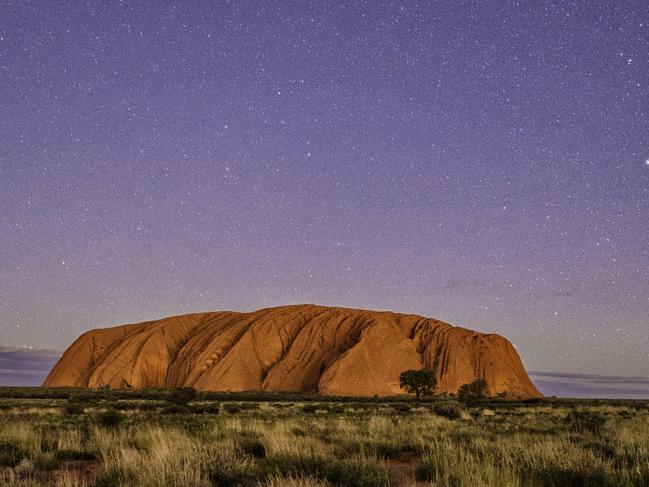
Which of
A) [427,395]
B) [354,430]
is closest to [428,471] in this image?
[354,430]

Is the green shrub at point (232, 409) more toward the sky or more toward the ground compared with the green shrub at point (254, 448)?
more toward the ground

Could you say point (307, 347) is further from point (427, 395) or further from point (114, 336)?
point (114, 336)

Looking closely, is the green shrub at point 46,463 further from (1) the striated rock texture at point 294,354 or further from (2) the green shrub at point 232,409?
(1) the striated rock texture at point 294,354

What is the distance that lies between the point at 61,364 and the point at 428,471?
386 ft

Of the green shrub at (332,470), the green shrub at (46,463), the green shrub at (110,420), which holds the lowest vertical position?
the green shrub at (110,420)

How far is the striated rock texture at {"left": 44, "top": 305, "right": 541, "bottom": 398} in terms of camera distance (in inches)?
3585

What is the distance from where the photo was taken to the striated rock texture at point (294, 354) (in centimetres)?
9106

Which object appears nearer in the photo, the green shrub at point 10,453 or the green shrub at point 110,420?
the green shrub at point 10,453

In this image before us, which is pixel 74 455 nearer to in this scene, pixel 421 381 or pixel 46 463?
pixel 46 463

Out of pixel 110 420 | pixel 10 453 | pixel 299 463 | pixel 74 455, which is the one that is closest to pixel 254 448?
pixel 299 463

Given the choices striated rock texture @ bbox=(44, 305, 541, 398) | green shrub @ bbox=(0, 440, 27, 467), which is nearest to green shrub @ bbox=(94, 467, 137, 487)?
green shrub @ bbox=(0, 440, 27, 467)

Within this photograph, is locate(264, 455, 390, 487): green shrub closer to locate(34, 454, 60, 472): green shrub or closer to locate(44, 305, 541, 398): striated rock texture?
locate(34, 454, 60, 472): green shrub

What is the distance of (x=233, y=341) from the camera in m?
102

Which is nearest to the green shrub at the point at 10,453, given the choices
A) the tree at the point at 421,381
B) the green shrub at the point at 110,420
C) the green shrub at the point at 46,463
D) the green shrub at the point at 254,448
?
the green shrub at the point at 46,463
